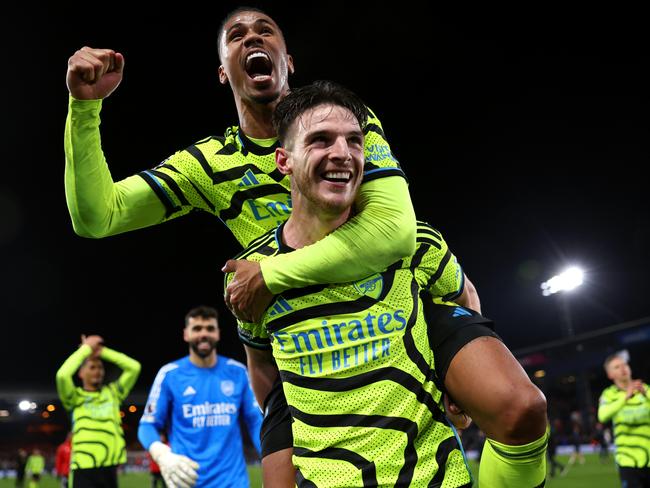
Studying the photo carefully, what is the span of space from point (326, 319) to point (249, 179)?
972mm

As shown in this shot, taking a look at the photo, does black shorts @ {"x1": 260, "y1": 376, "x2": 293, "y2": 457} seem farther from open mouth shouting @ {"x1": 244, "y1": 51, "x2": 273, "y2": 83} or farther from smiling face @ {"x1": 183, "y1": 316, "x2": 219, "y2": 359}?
smiling face @ {"x1": 183, "y1": 316, "x2": 219, "y2": 359}

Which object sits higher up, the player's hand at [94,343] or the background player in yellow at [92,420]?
the player's hand at [94,343]

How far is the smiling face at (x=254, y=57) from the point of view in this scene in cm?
309

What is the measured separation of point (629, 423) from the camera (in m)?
9.58

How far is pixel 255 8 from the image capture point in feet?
10.8

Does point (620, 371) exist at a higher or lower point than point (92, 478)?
higher

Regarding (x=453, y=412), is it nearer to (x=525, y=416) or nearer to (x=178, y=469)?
(x=525, y=416)

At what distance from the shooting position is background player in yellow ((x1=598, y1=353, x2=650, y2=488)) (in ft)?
30.3

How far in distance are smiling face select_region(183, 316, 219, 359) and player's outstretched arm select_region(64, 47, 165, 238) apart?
153 inches

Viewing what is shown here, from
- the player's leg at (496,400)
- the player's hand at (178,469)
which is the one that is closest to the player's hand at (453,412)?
the player's leg at (496,400)

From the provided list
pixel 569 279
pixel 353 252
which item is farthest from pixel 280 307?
pixel 569 279

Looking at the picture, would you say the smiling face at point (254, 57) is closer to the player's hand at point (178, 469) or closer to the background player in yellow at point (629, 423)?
the player's hand at point (178, 469)

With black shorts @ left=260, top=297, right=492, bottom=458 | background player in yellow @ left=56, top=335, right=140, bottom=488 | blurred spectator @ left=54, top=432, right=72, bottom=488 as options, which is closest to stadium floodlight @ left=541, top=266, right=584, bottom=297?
blurred spectator @ left=54, top=432, right=72, bottom=488

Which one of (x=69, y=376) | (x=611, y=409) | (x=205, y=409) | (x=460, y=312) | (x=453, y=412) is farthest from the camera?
(x=611, y=409)
